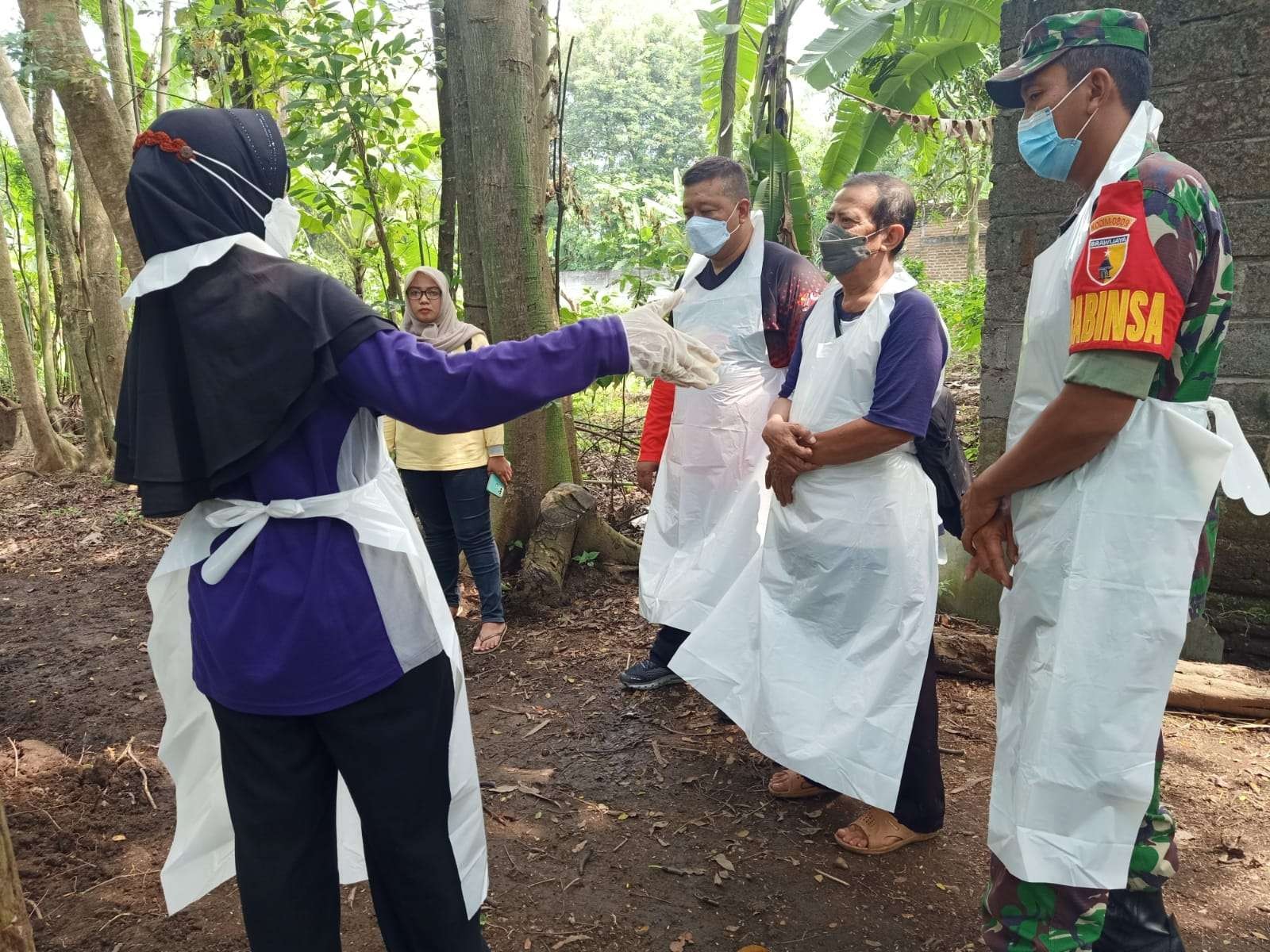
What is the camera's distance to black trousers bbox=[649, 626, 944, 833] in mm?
2488

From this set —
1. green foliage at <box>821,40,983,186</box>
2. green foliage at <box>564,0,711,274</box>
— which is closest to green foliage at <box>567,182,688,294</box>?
green foliage at <box>821,40,983,186</box>

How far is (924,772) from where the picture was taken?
8.32 ft

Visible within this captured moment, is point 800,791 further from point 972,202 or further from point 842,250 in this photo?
point 972,202

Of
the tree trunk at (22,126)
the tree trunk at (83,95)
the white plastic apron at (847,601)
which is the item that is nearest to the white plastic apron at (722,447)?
the white plastic apron at (847,601)

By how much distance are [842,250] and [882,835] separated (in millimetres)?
1715

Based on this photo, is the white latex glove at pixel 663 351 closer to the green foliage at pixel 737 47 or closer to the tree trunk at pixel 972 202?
the green foliage at pixel 737 47

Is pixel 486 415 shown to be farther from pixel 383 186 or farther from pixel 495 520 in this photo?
pixel 383 186

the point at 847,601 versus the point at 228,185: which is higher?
the point at 228,185

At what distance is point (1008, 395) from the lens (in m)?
4.13

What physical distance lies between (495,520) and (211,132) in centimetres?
342

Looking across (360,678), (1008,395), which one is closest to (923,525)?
(360,678)

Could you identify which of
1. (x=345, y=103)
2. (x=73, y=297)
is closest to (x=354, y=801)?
(x=345, y=103)

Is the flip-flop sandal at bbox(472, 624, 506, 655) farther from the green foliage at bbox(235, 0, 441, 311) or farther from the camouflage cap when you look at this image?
the camouflage cap

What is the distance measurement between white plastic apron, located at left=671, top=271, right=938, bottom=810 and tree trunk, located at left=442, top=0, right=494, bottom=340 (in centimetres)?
252
